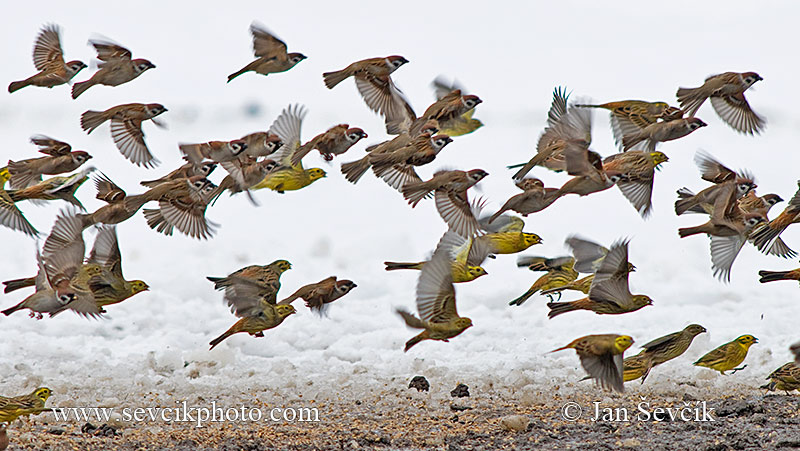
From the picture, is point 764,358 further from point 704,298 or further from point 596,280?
point 596,280

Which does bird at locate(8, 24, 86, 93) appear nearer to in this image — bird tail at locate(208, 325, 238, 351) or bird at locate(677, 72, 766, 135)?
bird tail at locate(208, 325, 238, 351)

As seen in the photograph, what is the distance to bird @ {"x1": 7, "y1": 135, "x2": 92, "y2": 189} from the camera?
18.1 feet

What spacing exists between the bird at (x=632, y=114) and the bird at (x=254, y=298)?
2113 millimetres

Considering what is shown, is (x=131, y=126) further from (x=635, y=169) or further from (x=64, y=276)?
(x=635, y=169)

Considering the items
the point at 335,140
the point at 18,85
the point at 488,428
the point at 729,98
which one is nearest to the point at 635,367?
the point at 488,428

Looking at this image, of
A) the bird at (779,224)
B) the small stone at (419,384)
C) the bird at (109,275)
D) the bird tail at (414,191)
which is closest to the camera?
the bird at (109,275)

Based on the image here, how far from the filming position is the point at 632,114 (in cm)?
597

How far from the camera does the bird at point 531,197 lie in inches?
214

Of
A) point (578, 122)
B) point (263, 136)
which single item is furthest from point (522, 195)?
point (263, 136)

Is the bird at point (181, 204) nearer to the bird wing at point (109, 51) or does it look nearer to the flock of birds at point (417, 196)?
the flock of birds at point (417, 196)

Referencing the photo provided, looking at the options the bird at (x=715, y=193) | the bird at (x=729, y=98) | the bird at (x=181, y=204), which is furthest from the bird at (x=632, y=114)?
the bird at (x=181, y=204)

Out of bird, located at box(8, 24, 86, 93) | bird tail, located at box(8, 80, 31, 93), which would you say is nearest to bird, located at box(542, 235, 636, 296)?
bird, located at box(8, 24, 86, 93)

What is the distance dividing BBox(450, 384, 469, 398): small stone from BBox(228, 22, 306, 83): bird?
2310 mm

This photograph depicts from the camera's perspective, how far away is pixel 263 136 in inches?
214
